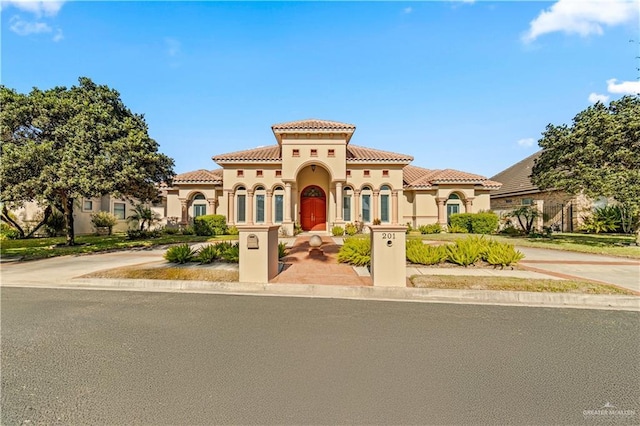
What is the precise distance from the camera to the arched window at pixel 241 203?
2268 cm

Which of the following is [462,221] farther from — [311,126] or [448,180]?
[311,126]

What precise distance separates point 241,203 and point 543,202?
81.8 ft

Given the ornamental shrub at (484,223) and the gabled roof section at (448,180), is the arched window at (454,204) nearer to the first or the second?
the gabled roof section at (448,180)

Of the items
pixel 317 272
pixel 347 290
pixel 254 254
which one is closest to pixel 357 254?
pixel 317 272

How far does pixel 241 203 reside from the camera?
2280 centimetres

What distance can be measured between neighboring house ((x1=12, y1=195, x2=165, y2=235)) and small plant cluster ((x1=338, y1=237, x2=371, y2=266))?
15457 mm

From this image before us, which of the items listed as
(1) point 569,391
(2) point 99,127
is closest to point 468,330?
(1) point 569,391

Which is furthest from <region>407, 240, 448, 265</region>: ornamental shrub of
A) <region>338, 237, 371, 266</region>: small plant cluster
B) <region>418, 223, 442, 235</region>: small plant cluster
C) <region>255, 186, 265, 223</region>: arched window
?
<region>255, 186, 265, 223</region>: arched window

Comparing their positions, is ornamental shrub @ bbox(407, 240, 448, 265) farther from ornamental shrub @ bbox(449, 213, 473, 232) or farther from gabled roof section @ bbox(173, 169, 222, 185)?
gabled roof section @ bbox(173, 169, 222, 185)

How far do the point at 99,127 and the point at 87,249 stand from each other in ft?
19.3

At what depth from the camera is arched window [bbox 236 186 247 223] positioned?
22.7m

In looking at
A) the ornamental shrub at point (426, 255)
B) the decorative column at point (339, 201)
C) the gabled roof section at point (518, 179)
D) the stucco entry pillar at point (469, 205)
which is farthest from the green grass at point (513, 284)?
the gabled roof section at point (518, 179)

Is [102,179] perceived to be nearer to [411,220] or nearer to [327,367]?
[327,367]

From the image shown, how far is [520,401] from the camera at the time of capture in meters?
2.93
